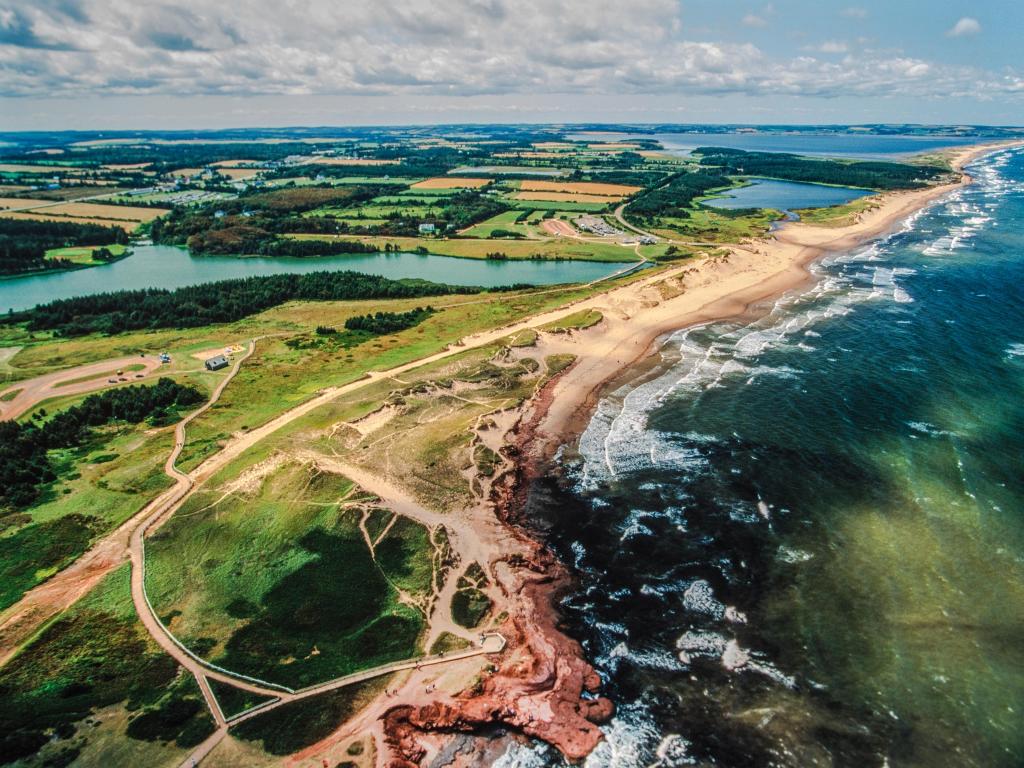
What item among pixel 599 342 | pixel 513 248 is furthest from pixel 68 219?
pixel 599 342

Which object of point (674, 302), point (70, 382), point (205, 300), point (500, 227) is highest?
point (674, 302)

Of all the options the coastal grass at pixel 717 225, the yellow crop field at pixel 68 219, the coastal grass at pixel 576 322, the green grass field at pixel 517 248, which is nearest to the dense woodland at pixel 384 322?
the coastal grass at pixel 576 322

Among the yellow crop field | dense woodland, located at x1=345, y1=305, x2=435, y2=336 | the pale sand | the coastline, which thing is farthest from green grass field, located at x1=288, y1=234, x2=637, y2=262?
the yellow crop field

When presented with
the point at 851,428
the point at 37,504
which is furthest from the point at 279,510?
the point at 851,428

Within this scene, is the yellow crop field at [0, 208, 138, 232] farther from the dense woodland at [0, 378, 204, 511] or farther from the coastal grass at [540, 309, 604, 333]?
the coastal grass at [540, 309, 604, 333]

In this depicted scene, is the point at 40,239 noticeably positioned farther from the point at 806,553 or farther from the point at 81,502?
the point at 806,553
